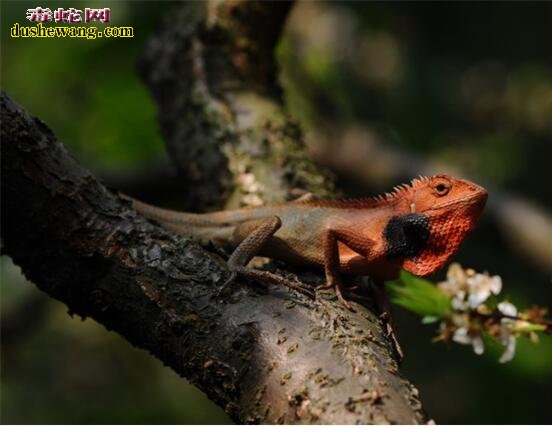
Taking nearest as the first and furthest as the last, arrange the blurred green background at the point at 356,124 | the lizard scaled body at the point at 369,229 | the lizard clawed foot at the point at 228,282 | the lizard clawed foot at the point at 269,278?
1. the lizard clawed foot at the point at 228,282
2. the lizard clawed foot at the point at 269,278
3. the lizard scaled body at the point at 369,229
4. the blurred green background at the point at 356,124

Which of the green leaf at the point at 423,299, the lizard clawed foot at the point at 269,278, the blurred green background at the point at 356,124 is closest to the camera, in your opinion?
the green leaf at the point at 423,299

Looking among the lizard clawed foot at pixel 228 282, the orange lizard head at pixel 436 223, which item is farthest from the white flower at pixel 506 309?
the orange lizard head at pixel 436 223

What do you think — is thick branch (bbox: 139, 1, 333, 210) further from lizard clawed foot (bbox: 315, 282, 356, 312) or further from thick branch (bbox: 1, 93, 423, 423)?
thick branch (bbox: 1, 93, 423, 423)

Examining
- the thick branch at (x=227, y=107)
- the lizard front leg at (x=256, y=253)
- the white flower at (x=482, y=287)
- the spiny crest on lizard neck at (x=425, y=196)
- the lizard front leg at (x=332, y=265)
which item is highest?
the thick branch at (x=227, y=107)

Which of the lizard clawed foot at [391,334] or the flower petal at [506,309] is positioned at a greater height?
the flower petal at [506,309]

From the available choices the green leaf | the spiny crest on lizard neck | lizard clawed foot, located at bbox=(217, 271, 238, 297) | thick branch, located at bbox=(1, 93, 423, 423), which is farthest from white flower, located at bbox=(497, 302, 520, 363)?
the spiny crest on lizard neck

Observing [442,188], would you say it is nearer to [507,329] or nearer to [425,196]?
[425,196]

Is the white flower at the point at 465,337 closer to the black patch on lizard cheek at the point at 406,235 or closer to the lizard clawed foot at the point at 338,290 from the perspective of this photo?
the lizard clawed foot at the point at 338,290

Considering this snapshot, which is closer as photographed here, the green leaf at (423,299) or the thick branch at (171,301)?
the thick branch at (171,301)
